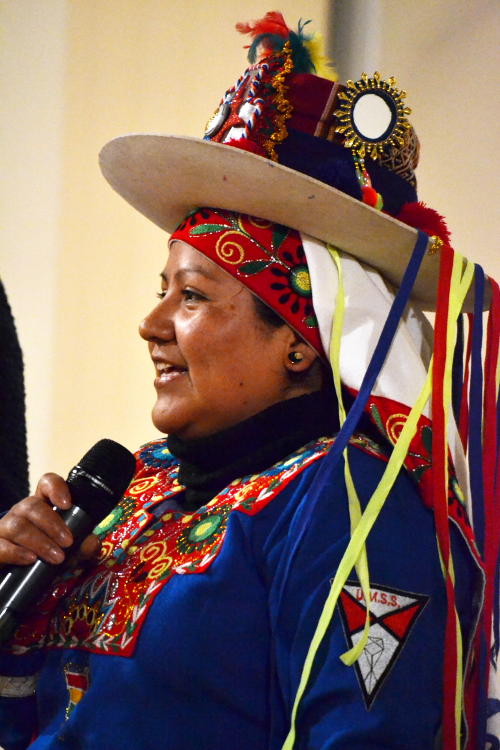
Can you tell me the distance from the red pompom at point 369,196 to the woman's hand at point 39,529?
650mm

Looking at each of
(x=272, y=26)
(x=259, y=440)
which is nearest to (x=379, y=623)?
(x=259, y=440)

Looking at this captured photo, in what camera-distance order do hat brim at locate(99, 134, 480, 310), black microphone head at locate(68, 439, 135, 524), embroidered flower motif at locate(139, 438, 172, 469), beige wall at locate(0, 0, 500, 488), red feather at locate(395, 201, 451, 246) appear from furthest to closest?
1. beige wall at locate(0, 0, 500, 488)
2. embroidered flower motif at locate(139, 438, 172, 469)
3. red feather at locate(395, 201, 451, 246)
4. hat brim at locate(99, 134, 480, 310)
5. black microphone head at locate(68, 439, 135, 524)

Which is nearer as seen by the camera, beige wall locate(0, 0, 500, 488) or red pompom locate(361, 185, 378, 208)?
red pompom locate(361, 185, 378, 208)

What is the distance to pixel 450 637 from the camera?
1.22 meters

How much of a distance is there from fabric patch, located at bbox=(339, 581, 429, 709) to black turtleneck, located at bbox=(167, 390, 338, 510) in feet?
0.94

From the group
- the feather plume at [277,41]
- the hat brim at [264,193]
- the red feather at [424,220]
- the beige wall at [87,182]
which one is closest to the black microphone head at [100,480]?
the hat brim at [264,193]

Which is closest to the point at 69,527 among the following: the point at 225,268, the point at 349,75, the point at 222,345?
the point at 222,345

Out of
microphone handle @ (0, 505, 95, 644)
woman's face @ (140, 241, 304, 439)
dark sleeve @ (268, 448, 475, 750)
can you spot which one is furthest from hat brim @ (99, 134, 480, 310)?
microphone handle @ (0, 505, 95, 644)

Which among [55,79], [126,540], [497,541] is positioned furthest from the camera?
[55,79]

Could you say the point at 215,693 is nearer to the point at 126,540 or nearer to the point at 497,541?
the point at 126,540

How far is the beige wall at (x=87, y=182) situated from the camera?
2.70 metres

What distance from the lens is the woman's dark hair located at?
1.45 meters

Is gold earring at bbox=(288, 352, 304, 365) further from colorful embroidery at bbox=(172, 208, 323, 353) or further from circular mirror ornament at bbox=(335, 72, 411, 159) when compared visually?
circular mirror ornament at bbox=(335, 72, 411, 159)

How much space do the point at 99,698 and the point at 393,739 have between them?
0.41m
